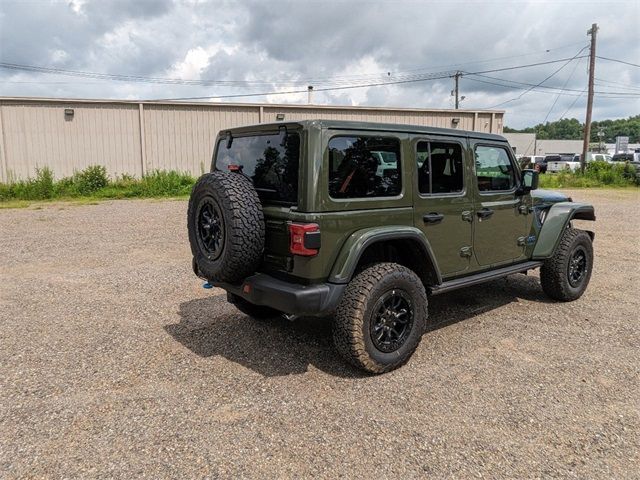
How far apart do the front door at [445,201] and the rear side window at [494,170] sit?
0.74 ft

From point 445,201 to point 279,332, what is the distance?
1888 mm

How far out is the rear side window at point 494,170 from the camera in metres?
4.58

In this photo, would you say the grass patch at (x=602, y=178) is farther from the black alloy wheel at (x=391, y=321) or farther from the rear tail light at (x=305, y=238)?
the rear tail light at (x=305, y=238)

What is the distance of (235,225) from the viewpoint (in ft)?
11.3

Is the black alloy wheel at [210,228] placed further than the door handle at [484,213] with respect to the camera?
No

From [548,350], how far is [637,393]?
79 cm

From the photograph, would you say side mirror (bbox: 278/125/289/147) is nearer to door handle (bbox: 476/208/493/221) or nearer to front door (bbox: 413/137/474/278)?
front door (bbox: 413/137/474/278)

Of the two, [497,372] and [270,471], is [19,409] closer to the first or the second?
[270,471]

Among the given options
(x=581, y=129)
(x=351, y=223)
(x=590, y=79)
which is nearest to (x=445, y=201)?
(x=351, y=223)

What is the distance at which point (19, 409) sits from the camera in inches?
127

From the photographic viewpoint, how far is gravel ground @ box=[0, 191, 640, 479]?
2723mm

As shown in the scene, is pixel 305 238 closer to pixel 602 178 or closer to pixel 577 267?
pixel 577 267

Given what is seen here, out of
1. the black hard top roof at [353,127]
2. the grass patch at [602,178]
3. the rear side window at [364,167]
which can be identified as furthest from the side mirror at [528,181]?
the grass patch at [602,178]

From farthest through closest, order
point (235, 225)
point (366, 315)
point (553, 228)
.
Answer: point (553, 228), point (366, 315), point (235, 225)
